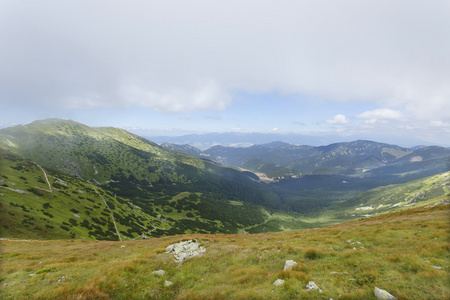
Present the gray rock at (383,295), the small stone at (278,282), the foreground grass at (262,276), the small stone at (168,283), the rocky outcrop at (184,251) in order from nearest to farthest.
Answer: the gray rock at (383,295), the foreground grass at (262,276), the small stone at (278,282), the small stone at (168,283), the rocky outcrop at (184,251)

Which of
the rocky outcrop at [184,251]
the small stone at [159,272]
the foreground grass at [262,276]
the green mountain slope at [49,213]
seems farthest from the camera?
the green mountain slope at [49,213]

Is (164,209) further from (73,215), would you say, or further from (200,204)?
(73,215)

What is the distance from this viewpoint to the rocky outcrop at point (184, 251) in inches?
708

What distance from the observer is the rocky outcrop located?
59.0ft

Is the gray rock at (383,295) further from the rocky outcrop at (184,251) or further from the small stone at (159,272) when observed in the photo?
the rocky outcrop at (184,251)

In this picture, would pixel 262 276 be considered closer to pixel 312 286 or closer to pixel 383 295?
pixel 312 286

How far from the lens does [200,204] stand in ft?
599

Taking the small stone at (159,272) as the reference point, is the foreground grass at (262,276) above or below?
above

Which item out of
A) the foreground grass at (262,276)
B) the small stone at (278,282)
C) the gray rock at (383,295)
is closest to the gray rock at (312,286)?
the foreground grass at (262,276)

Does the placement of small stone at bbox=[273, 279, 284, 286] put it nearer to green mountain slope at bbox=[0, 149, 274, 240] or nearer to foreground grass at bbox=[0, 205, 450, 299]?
foreground grass at bbox=[0, 205, 450, 299]

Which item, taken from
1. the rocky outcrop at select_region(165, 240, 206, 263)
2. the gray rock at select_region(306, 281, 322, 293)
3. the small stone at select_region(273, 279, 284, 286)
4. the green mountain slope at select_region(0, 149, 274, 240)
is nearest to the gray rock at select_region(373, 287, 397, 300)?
the gray rock at select_region(306, 281, 322, 293)

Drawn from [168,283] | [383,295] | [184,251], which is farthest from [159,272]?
[383,295]

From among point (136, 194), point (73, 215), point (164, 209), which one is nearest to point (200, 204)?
point (164, 209)

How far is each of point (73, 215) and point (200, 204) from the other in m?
130
